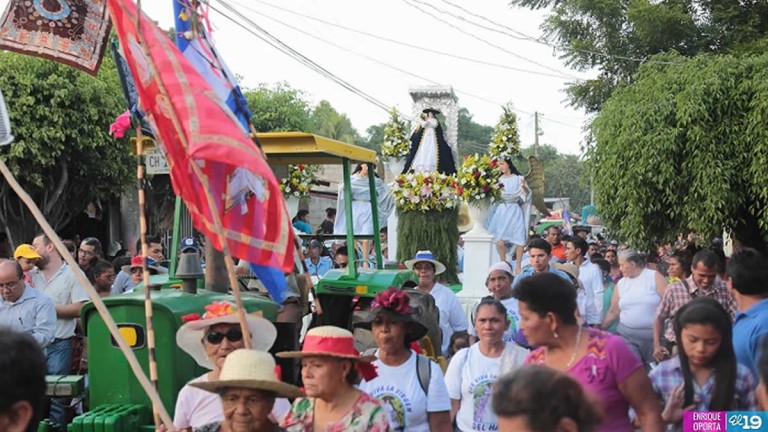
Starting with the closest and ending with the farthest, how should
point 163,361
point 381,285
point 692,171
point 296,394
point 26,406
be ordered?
A: point 26,406 → point 296,394 → point 163,361 → point 381,285 → point 692,171

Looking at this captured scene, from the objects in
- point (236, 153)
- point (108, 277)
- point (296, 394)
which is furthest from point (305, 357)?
point (108, 277)

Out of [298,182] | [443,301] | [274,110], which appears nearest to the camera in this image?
[443,301]

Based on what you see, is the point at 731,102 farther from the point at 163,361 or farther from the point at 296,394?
the point at 296,394

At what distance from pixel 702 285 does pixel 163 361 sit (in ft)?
14.1

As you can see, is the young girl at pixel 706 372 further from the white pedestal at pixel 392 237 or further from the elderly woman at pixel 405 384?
the white pedestal at pixel 392 237

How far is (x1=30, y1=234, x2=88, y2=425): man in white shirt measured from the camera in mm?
8734

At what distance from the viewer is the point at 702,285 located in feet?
26.2

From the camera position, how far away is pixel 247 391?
4.26 metres

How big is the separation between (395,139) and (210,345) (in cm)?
1052

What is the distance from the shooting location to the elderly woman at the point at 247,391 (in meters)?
4.22

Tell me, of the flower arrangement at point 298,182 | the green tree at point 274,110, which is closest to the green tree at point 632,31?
the flower arrangement at point 298,182

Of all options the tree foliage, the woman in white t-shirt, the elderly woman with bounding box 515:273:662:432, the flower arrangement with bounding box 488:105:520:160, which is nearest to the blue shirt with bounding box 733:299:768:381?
the elderly woman with bounding box 515:273:662:432

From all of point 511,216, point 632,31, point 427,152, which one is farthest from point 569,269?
point 632,31

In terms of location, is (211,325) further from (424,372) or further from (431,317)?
(431,317)
